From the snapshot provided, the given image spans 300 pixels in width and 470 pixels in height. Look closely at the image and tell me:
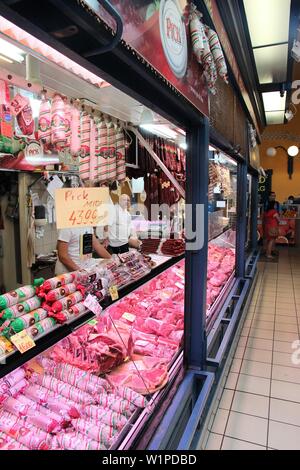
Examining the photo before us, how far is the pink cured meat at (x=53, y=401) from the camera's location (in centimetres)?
157

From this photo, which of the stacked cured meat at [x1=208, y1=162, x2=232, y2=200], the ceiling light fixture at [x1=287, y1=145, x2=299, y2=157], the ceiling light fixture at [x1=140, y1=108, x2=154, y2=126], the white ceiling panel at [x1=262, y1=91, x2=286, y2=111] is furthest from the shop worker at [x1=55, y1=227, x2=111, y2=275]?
the ceiling light fixture at [x1=287, y1=145, x2=299, y2=157]

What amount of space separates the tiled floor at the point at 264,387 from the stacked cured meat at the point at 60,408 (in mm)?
1196

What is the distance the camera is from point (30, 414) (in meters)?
1.49

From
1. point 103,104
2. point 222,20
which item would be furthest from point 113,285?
point 222,20

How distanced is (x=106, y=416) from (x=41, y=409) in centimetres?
31

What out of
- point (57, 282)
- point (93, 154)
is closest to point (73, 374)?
point (57, 282)

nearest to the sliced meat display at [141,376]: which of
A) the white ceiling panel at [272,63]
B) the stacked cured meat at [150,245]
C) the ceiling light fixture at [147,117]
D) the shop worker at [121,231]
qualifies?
the stacked cured meat at [150,245]

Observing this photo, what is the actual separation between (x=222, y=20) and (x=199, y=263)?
84.5 inches

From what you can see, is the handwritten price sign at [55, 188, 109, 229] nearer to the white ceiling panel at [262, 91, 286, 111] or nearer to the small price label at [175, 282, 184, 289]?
the small price label at [175, 282, 184, 289]

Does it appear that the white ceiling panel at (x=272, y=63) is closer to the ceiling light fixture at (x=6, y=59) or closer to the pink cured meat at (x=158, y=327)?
the ceiling light fixture at (x=6, y=59)

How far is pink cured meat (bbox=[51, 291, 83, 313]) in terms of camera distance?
1521 millimetres

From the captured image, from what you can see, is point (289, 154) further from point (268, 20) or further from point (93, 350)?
point (93, 350)
